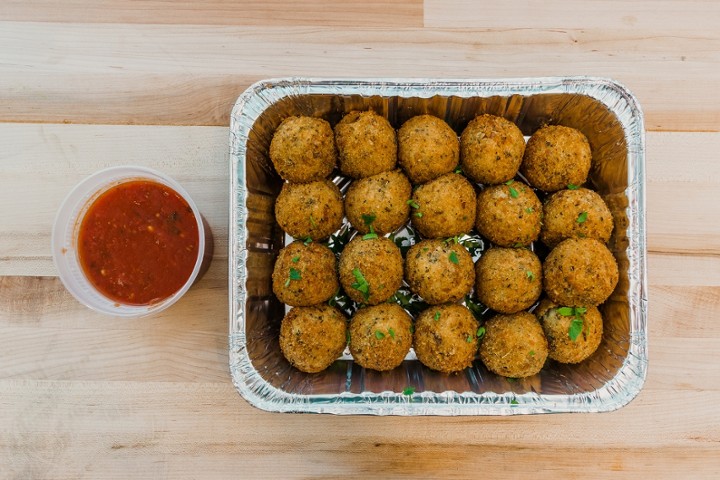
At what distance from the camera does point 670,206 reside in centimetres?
196

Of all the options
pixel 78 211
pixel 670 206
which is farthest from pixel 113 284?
pixel 670 206

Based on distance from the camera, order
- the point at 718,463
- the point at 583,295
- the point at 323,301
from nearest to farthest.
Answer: the point at 583,295, the point at 323,301, the point at 718,463

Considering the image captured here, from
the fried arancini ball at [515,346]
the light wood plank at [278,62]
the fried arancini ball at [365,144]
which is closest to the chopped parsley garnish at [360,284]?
the fried arancini ball at [365,144]

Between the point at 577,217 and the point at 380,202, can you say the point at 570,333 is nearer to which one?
the point at 577,217

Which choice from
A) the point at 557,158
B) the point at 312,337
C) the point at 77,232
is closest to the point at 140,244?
the point at 77,232

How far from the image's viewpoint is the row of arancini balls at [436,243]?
5.44 ft

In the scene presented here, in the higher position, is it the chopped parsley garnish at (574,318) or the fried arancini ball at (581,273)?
the fried arancini ball at (581,273)

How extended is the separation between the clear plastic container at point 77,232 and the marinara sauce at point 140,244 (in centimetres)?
3

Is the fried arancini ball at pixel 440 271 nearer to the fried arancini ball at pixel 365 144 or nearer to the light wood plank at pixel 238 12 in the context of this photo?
the fried arancini ball at pixel 365 144

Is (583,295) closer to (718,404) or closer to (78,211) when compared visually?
(718,404)

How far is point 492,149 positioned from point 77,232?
1.49 m

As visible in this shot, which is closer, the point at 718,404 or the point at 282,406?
the point at 282,406

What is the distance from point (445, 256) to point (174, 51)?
1364mm

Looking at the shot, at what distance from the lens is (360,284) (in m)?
1.65
